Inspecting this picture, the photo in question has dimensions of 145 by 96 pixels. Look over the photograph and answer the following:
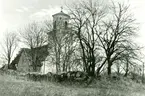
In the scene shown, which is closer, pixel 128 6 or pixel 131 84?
pixel 131 84

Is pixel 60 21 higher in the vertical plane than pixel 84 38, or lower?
higher

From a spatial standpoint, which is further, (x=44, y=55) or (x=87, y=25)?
(x=44, y=55)

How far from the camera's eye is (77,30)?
86.1 feet

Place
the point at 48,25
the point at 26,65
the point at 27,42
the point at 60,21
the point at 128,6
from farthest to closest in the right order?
1. the point at 26,65
2. the point at 60,21
3. the point at 27,42
4. the point at 48,25
5. the point at 128,6

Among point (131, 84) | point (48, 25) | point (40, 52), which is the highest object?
point (48, 25)

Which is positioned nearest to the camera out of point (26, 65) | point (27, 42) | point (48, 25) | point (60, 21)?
point (48, 25)

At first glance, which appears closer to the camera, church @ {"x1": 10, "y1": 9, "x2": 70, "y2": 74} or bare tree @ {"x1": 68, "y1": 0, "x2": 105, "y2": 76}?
bare tree @ {"x1": 68, "y1": 0, "x2": 105, "y2": 76}

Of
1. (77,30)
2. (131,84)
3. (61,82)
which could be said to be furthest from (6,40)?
(131,84)

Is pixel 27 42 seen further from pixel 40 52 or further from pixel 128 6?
pixel 128 6

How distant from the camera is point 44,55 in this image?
41750mm

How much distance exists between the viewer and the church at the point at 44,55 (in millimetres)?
40537

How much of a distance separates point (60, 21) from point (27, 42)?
7.99 m

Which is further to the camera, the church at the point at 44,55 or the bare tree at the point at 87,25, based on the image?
the church at the point at 44,55

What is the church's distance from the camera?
133ft
